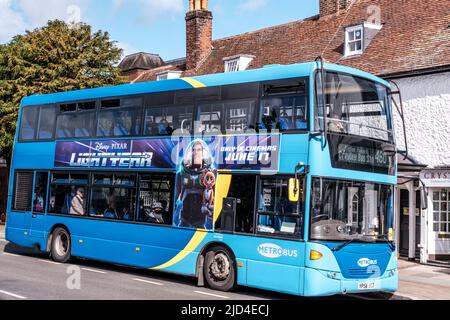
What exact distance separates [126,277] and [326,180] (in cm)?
558

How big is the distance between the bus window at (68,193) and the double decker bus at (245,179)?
0.18ft

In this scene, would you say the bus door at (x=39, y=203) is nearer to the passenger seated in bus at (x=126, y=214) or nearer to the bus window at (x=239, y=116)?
the passenger seated in bus at (x=126, y=214)

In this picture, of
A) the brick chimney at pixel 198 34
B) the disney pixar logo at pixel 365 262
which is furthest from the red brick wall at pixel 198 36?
the disney pixar logo at pixel 365 262

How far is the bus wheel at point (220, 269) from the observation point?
12648 mm

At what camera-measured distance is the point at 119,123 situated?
15328 millimetres

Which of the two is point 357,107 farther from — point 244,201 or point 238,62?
point 238,62

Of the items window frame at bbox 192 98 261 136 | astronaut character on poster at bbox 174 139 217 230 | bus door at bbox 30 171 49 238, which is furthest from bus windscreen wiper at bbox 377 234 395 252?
bus door at bbox 30 171 49 238

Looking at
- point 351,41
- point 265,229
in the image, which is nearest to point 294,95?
point 265,229

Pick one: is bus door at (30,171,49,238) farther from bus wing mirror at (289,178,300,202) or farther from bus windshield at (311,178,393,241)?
bus windshield at (311,178,393,241)

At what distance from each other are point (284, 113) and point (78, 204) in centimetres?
686

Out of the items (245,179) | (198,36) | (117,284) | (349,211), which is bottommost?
(117,284)

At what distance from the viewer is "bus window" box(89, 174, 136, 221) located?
14.9 metres
